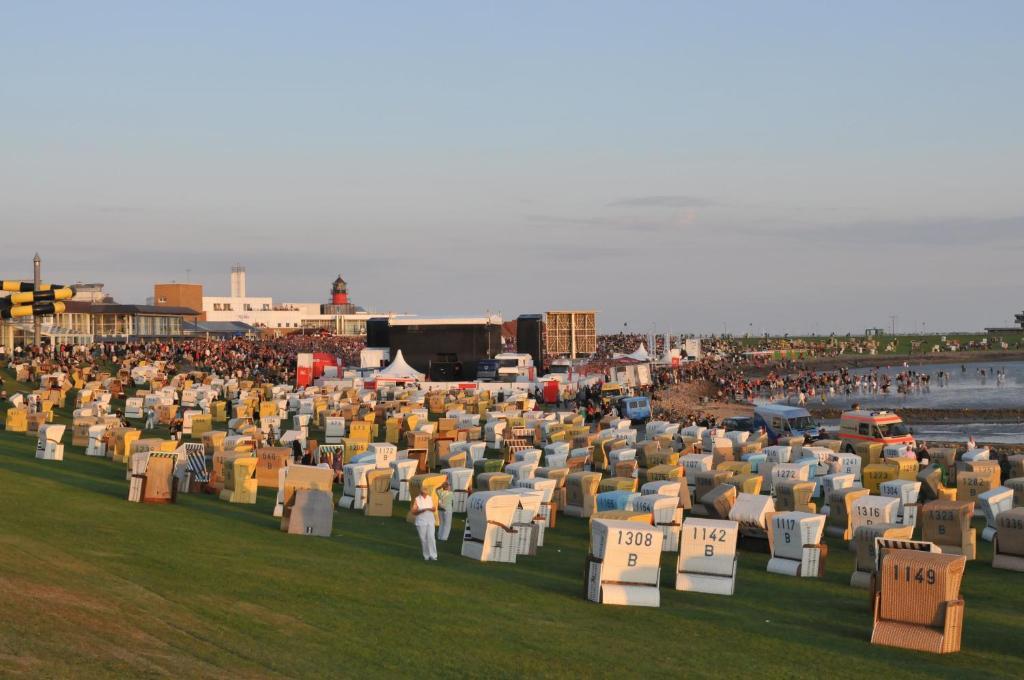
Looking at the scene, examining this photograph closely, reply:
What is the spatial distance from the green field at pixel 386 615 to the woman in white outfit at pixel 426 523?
263 millimetres

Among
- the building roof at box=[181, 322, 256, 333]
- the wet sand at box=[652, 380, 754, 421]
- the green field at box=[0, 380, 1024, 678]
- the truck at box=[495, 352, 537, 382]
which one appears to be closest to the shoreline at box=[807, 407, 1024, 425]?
the wet sand at box=[652, 380, 754, 421]

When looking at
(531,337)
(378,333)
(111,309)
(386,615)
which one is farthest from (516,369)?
(386,615)

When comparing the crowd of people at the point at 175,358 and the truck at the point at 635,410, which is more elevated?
the crowd of people at the point at 175,358

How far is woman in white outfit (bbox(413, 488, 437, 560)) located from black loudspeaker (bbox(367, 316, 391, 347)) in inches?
2863

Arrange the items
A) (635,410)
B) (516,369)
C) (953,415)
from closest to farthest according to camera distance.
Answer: (635,410), (516,369), (953,415)

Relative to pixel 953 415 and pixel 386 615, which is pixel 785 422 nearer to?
pixel 386 615

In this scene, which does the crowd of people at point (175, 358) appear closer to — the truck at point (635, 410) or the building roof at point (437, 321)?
the building roof at point (437, 321)

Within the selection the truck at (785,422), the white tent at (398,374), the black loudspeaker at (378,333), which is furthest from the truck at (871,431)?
the black loudspeaker at (378,333)

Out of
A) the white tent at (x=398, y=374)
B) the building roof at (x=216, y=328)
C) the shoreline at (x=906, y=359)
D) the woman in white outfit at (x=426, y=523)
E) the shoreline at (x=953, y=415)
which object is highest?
the building roof at (x=216, y=328)

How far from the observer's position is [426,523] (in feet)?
59.7

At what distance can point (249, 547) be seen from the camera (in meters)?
18.6

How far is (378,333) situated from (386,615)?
261 feet

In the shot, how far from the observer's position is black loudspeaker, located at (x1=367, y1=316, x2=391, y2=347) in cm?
9175

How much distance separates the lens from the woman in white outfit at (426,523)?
1816cm
